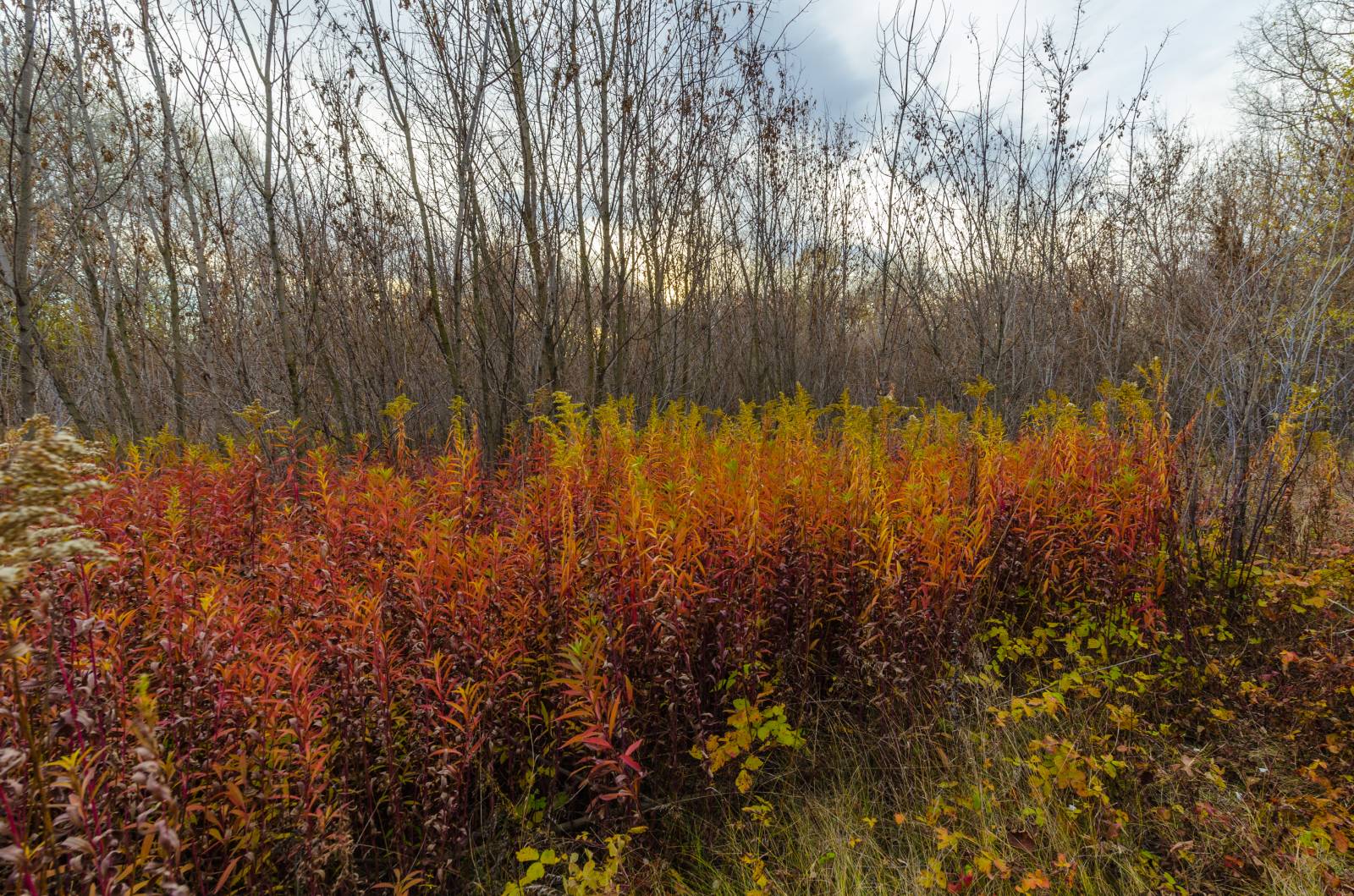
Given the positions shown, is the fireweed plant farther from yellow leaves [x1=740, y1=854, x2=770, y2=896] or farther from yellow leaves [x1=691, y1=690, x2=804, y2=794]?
yellow leaves [x1=740, y1=854, x2=770, y2=896]

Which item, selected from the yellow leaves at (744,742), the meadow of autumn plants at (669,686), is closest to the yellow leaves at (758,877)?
the meadow of autumn plants at (669,686)

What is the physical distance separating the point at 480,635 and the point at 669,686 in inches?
23.4

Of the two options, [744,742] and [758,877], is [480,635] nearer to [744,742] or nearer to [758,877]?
[744,742]

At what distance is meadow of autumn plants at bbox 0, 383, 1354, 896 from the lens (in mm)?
1334

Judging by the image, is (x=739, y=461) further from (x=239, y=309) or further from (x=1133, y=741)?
(x=239, y=309)

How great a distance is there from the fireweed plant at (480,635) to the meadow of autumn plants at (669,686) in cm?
2

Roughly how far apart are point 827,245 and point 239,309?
6.58 meters

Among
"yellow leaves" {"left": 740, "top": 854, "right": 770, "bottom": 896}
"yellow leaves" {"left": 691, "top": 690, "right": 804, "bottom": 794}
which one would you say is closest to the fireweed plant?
"yellow leaves" {"left": 691, "top": 690, "right": 804, "bottom": 794}

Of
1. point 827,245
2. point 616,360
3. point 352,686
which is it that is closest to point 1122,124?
point 827,245

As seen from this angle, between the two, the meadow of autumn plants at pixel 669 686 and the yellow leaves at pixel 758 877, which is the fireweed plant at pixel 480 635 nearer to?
the meadow of autumn plants at pixel 669 686

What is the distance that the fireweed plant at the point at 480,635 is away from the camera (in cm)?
126

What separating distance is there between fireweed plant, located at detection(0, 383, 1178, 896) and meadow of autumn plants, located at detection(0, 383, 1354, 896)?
18 millimetres

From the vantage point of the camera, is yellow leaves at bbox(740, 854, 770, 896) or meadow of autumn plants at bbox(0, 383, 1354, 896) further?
yellow leaves at bbox(740, 854, 770, 896)

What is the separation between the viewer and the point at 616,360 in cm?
602
